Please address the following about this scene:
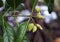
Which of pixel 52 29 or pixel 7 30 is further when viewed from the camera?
pixel 52 29

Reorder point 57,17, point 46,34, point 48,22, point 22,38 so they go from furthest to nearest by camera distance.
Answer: point 57,17
point 48,22
point 46,34
point 22,38

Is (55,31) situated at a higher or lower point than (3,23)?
lower

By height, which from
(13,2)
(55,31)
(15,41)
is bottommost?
(55,31)

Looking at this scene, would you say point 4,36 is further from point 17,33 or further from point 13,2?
point 13,2

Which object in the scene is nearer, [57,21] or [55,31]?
[55,31]

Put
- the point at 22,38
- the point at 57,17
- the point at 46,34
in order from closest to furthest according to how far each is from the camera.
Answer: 1. the point at 22,38
2. the point at 46,34
3. the point at 57,17

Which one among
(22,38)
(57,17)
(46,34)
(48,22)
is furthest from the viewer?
(57,17)

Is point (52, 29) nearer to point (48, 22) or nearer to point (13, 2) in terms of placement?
point (48, 22)

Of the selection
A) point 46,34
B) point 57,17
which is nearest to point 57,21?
point 57,17

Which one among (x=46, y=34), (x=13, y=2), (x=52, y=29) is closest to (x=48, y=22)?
(x=52, y=29)
